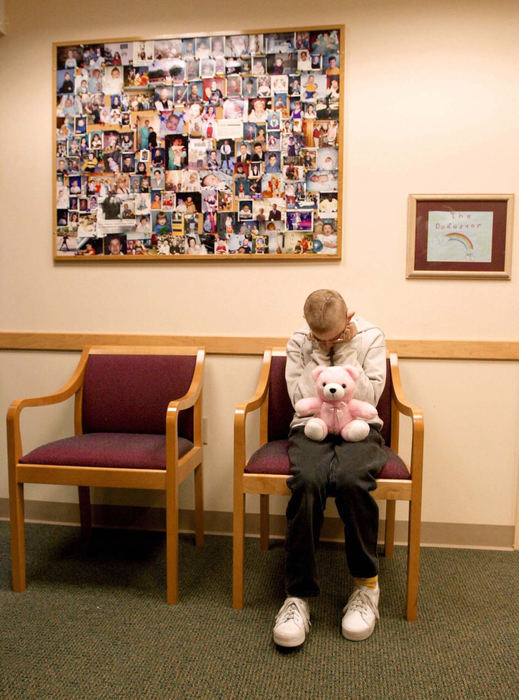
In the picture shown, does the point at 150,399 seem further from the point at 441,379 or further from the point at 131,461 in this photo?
the point at 441,379

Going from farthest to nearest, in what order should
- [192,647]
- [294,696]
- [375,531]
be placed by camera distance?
[375,531]
[192,647]
[294,696]

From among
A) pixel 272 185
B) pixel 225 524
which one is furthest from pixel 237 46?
pixel 225 524

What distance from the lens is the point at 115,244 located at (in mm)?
2668

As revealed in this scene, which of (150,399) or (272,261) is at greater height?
(272,261)

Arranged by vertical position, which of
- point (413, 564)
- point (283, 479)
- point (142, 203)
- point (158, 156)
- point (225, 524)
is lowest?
point (225, 524)

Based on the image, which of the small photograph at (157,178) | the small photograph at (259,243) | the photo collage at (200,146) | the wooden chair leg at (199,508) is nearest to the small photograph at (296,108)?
the photo collage at (200,146)

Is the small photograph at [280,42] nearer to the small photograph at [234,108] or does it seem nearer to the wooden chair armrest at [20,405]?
the small photograph at [234,108]

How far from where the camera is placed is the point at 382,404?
2.35m

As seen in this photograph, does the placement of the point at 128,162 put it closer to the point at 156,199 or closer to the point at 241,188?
the point at 156,199

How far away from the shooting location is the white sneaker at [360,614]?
1779 millimetres

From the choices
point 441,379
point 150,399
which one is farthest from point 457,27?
point 150,399

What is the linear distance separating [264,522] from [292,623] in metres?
0.75

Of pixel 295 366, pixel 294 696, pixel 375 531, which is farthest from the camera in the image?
pixel 295 366

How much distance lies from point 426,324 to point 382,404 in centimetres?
47
